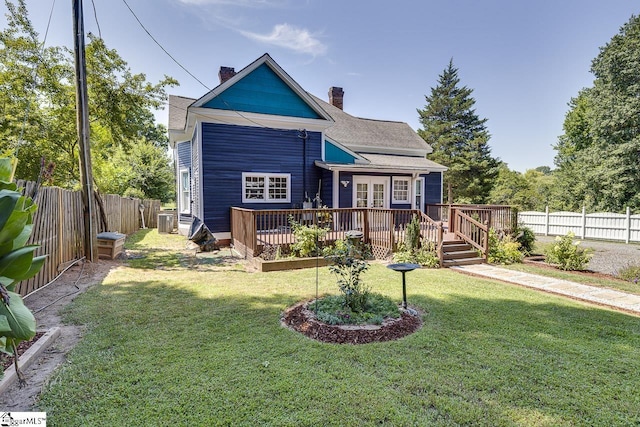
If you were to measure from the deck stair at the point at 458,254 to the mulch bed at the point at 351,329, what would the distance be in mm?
4665

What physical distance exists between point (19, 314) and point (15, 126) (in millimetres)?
14181

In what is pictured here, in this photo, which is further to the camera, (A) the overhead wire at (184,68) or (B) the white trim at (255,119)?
(B) the white trim at (255,119)

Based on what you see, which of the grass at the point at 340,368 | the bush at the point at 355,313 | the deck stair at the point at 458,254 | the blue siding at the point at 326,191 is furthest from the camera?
the blue siding at the point at 326,191

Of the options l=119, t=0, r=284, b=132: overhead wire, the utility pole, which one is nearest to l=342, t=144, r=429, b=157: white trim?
l=119, t=0, r=284, b=132: overhead wire

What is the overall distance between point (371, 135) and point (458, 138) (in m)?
20.0

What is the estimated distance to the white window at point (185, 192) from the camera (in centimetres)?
1388

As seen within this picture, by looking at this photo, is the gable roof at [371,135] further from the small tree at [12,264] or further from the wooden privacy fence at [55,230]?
Answer: the small tree at [12,264]

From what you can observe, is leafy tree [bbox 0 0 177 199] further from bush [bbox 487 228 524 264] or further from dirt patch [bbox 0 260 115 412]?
bush [bbox 487 228 524 264]

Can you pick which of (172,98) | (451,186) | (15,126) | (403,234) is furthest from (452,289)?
(451,186)

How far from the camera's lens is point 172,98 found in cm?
1670

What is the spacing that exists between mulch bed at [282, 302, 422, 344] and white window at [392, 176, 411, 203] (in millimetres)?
9612

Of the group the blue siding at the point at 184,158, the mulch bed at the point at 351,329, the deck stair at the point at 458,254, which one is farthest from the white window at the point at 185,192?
the mulch bed at the point at 351,329

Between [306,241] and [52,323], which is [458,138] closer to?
[306,241]

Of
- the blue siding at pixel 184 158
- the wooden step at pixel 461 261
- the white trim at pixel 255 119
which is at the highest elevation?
the white trim at pixel 255 119
